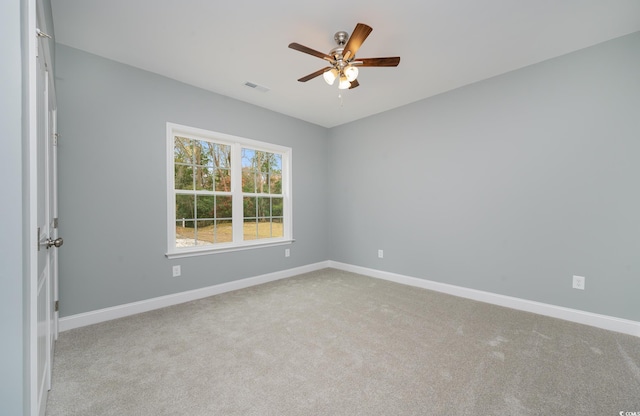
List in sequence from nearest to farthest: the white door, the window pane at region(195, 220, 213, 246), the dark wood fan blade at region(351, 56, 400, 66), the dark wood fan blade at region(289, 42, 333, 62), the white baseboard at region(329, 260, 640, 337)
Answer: the white door < the dark wood fan blade at region(289, 42, 333, 62) < the dark wood fan blade at region(351, 56, 400, 66) < the white baseboard at region(329, 260, 640, 337) < the window pane at region(195, 220, 213, 246)

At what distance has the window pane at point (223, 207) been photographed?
3674 millimetres

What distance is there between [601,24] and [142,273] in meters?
5.10

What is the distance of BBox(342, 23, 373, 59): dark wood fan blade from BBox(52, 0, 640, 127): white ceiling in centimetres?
30

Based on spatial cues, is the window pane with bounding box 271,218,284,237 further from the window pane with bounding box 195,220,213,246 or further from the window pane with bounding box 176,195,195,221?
the window pane with bounding box 176,195,195,221

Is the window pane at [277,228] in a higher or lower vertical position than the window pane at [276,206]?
lower

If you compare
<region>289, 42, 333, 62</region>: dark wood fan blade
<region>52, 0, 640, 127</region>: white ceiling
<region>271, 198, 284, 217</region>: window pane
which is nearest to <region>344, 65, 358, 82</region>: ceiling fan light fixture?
<region>289, 42, 333, 62</region>: dark wood fan blade

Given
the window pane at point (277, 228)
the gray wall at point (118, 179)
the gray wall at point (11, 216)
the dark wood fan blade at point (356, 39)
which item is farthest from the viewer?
the window pane at point (277, 228)

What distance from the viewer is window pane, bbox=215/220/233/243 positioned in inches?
144

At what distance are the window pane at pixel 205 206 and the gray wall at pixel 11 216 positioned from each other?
2.78m

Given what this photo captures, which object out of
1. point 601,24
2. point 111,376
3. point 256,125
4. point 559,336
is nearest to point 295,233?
point 256,125

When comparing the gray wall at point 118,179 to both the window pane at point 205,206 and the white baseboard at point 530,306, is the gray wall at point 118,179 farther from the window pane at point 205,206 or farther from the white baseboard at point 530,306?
the white baseboard at point 530,306

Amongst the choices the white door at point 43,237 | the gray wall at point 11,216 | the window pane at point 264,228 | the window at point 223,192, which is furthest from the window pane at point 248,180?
the gray wall at point 11,216

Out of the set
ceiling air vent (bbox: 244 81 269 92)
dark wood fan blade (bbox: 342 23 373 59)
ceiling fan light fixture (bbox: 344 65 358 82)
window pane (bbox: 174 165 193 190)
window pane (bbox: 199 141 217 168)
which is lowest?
window pane (bbox: 174 165 193 190)

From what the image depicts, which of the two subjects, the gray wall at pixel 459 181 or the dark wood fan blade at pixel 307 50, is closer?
the dark wood fan blade at pixel 307 50
